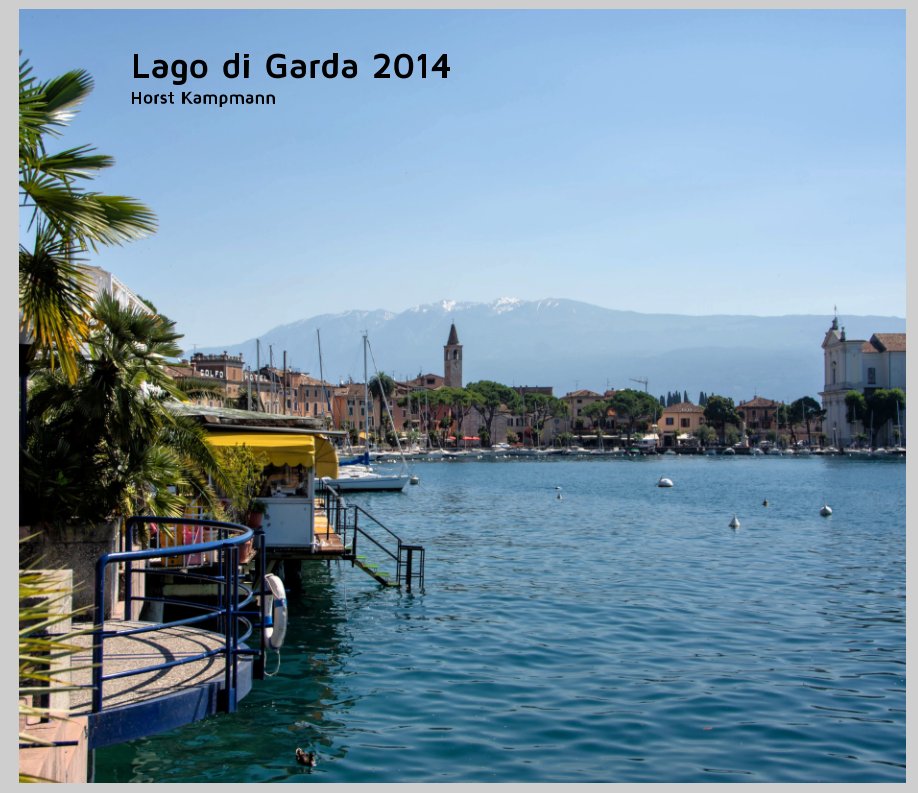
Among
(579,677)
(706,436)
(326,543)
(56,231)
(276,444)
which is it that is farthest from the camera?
(706,436)

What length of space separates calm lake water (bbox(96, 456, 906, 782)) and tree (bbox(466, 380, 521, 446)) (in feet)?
494

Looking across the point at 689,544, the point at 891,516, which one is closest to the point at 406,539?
the point at 689,544

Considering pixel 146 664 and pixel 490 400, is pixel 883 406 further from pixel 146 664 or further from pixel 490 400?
pixel 146 664

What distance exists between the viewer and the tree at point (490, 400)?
186500 mm

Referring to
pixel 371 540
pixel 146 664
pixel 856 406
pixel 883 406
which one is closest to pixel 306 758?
pixel 146 664

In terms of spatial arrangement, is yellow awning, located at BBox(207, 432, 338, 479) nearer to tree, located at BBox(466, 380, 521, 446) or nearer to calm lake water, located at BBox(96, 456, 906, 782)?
calm lake water, located at BBox(96, 456, 906, 782)

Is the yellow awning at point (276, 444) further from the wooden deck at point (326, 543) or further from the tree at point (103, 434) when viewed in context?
the tree at point (103, 434)

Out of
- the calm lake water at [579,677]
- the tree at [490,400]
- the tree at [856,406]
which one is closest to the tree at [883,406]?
the tree at [856,406]

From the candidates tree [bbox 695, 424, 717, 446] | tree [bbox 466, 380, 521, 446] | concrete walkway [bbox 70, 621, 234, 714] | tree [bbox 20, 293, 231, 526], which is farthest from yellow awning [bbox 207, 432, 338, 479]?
tree [bbox 695, 424, 717, 446]

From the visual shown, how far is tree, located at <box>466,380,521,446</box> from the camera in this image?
186 meters

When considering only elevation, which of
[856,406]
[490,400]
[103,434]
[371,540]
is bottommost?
[371,540]

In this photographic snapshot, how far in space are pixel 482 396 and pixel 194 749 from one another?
174764 millimetres

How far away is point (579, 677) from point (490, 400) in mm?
171383

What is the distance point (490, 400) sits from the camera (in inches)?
7397
